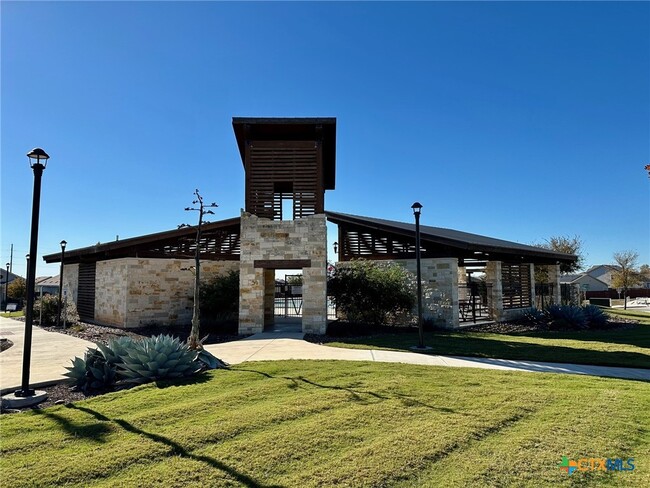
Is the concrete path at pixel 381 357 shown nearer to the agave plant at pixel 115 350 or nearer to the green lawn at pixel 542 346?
the green lawn at pixel 542 346

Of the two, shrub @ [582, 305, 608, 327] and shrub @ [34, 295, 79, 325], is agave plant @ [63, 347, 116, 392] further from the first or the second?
shrub @ [582, 305, 608, 327]

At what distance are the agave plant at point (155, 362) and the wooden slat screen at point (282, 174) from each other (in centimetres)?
727

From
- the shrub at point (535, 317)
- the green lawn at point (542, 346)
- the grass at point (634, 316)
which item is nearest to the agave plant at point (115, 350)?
the green lawn at point (542, 346)

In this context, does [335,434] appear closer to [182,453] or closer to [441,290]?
[182,453]

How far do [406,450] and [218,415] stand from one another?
2.18m

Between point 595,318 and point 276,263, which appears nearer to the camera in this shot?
→ point 276,263

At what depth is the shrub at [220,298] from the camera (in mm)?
14500

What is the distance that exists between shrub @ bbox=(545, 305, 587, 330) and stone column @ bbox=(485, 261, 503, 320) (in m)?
2.17

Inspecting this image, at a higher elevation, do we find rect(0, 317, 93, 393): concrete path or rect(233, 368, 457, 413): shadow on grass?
rect(233, 368, 457, 413): shadow on grass

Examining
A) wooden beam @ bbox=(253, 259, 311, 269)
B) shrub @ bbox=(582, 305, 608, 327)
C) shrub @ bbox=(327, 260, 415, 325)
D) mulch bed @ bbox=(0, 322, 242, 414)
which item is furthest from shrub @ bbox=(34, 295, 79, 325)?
shrub @ bbox=(582, 305, 608, 327)

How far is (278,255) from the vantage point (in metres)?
13.1

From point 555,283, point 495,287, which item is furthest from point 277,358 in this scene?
point 555,283

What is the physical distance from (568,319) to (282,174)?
11855 mm

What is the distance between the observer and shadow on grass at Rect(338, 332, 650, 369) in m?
7.95
